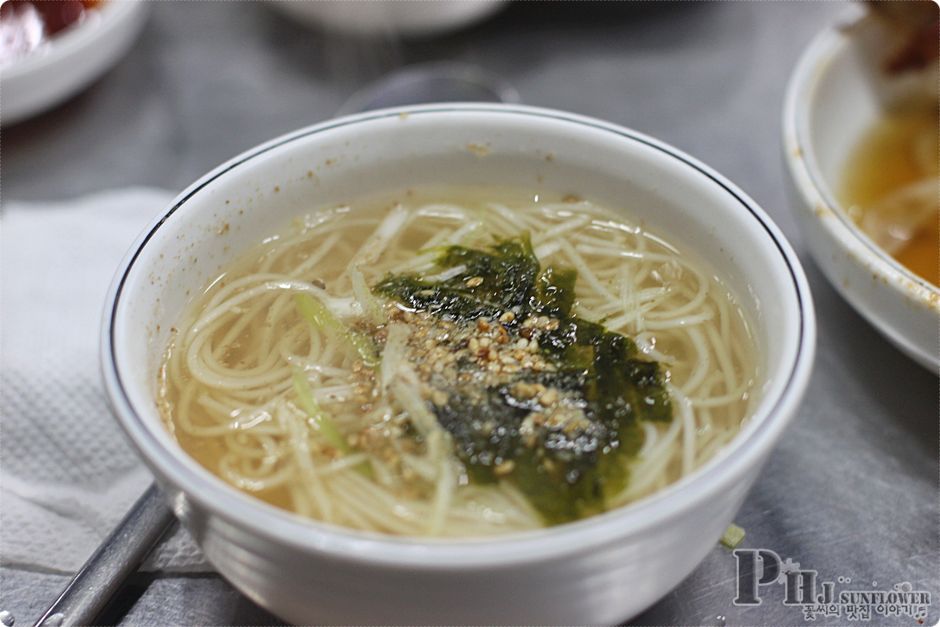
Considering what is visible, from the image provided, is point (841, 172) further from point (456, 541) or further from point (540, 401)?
point (456, 541)

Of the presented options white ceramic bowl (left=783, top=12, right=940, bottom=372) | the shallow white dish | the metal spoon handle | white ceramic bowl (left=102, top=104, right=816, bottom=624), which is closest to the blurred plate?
the shallow white dish

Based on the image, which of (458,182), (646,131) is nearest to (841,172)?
(646,131)

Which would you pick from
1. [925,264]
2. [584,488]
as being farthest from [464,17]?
[584,488]

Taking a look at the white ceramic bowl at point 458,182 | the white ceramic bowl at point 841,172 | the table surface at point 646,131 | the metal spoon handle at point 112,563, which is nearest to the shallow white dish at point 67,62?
the table surface at point 646,131

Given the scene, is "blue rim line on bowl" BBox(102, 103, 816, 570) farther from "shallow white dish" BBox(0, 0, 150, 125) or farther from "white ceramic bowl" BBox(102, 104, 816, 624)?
"shallow white dish" BBox(0, 0, 150, 125)

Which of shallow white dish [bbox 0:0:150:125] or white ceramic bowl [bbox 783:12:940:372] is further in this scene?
shallow white dish [bbox 0:0:150:125]

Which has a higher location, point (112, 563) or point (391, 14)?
point (391, 14)
